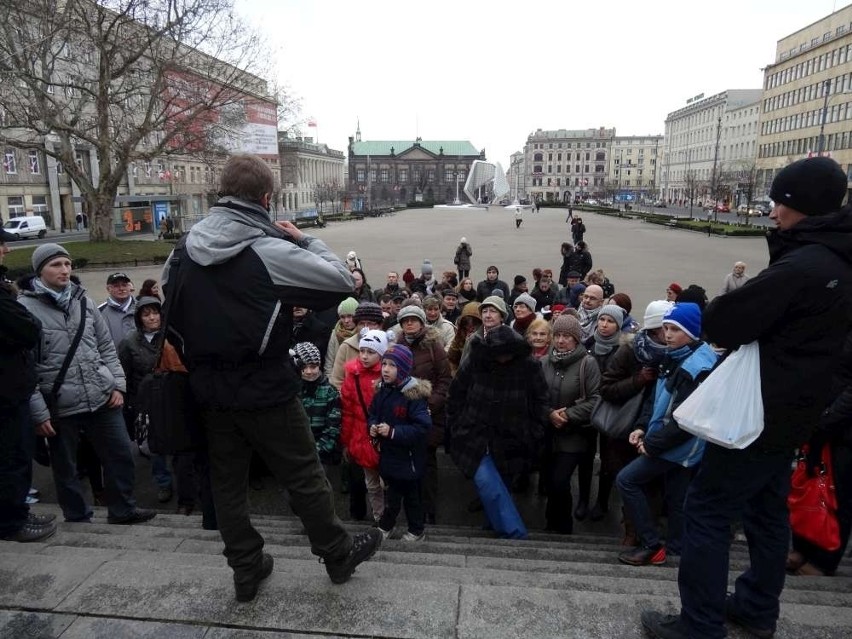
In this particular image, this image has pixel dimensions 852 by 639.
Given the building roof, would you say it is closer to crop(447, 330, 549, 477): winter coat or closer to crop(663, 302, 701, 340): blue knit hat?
crop(447, 330, 549, 477): winter coat

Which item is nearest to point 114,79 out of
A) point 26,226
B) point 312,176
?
point 26,226

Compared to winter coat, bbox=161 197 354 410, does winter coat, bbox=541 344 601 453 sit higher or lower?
lower

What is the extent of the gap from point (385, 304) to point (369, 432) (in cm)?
441

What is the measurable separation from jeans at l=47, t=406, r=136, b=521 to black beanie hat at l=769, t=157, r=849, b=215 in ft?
13.8

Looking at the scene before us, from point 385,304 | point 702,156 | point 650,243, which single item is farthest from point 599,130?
point 385,304

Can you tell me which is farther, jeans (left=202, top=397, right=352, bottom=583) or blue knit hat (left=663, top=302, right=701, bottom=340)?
blue knit hat (left=663, top=302, right=701, bottom=340)

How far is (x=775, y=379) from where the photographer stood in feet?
7.16

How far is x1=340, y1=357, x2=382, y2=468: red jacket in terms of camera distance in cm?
429

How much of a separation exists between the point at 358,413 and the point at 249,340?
2100 mm

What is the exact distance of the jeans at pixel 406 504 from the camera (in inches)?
162

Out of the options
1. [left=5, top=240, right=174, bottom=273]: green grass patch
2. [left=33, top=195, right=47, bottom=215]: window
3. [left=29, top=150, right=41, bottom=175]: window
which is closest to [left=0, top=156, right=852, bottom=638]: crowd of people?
[left=5, top=240, right=174, bottom=273]: green grass patch

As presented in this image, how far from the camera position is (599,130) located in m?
158

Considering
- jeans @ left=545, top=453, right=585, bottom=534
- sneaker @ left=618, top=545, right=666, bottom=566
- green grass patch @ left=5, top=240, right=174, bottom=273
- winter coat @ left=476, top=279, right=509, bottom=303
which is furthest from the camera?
green grass patch @ left=5, top=240, right=174, bottom=273

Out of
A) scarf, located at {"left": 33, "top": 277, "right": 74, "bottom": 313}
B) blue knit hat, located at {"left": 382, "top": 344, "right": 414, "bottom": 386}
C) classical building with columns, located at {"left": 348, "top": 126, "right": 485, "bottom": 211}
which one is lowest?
blue knit hat, located at {"left": 382, "top": 344, "right": 414, "bottom": 386}
